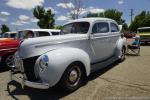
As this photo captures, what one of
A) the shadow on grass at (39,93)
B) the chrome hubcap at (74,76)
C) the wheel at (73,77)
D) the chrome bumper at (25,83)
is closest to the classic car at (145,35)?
the wheel at (73,77)

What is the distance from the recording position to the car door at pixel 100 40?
257 inches

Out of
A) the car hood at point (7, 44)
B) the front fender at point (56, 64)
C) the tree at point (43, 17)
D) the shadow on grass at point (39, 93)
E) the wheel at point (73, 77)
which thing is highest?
the tree at point (43, 17)

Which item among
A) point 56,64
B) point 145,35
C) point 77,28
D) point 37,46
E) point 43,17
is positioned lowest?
point 56,64

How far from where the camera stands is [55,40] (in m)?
5.44

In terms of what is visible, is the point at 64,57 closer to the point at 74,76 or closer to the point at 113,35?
the point at 74,76

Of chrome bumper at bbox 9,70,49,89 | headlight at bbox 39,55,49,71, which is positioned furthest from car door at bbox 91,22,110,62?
chrome bumper at bbox 9,70,49,89

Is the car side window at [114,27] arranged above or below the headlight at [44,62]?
above

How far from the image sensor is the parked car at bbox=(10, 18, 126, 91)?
15.3 ft

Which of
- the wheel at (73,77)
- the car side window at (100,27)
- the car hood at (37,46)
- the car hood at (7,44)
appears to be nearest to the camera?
the wheel at (73,77)

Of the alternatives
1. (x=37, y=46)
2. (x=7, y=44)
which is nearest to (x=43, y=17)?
(x=7, y=44)

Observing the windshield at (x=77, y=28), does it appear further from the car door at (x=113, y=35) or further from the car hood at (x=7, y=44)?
the car hood at (x=7, y=44)

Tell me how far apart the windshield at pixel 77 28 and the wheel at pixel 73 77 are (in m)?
1.49

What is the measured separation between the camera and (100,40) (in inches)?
267

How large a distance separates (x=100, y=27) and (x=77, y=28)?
2.86 ft
